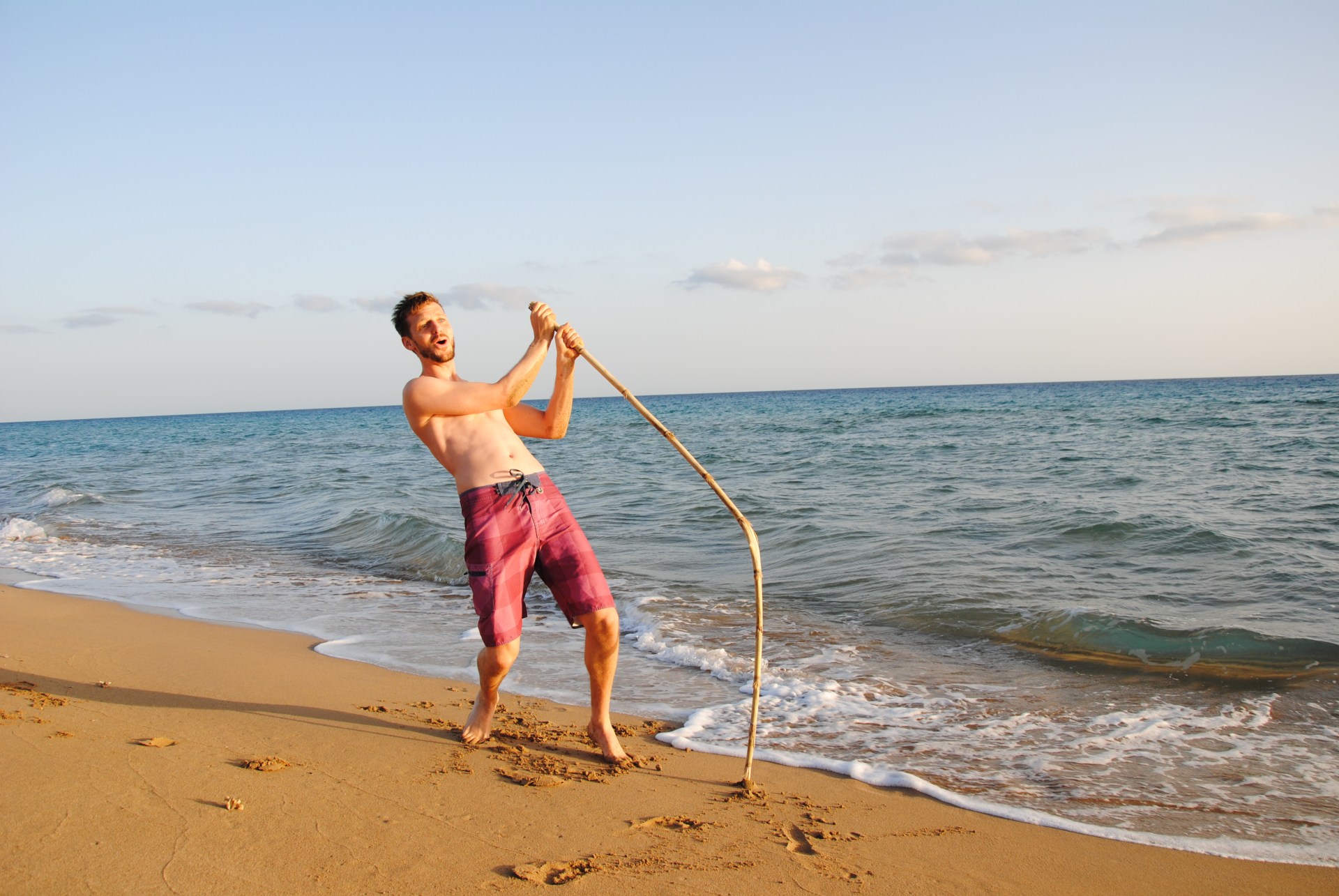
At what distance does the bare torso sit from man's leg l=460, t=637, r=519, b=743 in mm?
667

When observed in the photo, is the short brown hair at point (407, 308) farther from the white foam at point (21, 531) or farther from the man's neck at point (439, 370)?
the white foam at point (21, 531)

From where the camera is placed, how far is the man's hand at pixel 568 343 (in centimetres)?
353

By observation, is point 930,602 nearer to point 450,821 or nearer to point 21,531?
point 450,821

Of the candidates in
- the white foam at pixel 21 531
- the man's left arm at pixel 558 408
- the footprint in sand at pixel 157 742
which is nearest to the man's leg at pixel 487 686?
the man's left arm at pixel 558 408

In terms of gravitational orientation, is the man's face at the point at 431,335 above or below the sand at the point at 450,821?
above

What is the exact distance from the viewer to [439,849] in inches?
111

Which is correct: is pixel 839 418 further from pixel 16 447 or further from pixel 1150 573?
pixel 16 447

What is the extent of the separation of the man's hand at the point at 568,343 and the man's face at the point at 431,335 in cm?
45

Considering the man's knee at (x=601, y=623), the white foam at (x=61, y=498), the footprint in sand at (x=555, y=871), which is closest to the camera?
the footprint in sand at (x=555, y=871)

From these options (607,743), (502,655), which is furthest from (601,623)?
(607,743)

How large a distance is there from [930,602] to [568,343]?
168 inches

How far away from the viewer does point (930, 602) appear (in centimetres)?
671

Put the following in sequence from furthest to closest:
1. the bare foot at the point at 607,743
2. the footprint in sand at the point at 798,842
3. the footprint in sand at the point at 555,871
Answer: the bare foot at the point at 607,743, the footprint in sand at the point at 798,842, the footprint in sand at the point at 555,871

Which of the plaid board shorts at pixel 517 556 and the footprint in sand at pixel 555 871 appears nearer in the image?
the footprint in sand at pixel 555 871
